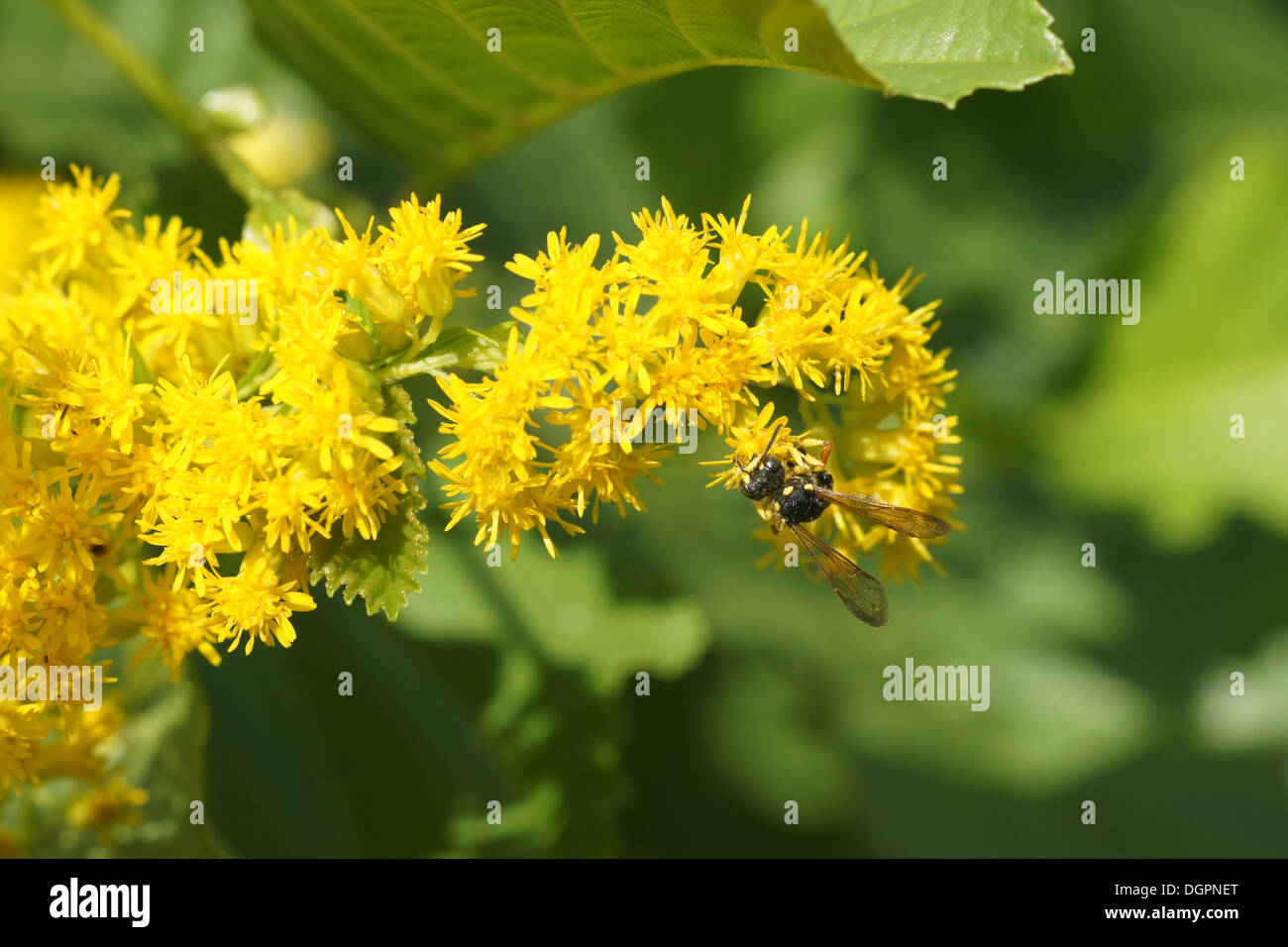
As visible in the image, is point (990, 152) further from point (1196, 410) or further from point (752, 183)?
point (1196, 410)

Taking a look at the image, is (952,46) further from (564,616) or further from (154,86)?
(154,86)

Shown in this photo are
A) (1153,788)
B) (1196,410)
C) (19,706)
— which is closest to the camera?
(19,706)

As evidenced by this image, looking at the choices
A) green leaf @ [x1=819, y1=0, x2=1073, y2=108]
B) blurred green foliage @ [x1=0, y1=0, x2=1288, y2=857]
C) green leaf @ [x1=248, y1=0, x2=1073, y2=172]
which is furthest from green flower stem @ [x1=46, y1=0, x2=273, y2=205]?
green leaf @ [x1=819, y1=0, x2=1073, y2=108]

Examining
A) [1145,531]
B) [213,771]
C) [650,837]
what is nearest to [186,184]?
[213,771]

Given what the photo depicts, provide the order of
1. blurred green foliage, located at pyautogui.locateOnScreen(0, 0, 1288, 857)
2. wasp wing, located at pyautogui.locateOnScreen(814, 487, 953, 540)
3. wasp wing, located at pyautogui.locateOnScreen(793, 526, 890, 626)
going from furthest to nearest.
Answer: blurred green foliage, located at pyautogui.locateOnScreen(0, 0, 1288, 857) → wasp wing, located at pyautogui.locateOnScreen(793, 526, 890, 626) → wasp wing, located at pyautogui.locateOnScreen(814, 487, 953, 540)

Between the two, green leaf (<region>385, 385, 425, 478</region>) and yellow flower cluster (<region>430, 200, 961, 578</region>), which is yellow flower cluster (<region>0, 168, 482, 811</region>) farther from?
yellow flower cluster (<region>430, 200, 961, 578</region>)

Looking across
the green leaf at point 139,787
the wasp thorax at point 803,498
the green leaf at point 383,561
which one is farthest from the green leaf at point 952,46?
the green leaf at point 139,787
